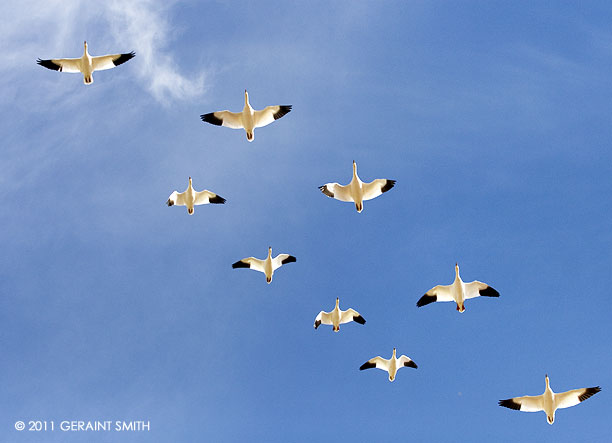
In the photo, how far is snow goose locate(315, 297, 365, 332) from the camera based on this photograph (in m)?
37.8

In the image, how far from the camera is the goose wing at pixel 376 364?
131 ft

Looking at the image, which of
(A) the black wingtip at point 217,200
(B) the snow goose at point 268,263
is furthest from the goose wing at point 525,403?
(A) the black wingtip at point 217,200

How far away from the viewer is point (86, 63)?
111ft

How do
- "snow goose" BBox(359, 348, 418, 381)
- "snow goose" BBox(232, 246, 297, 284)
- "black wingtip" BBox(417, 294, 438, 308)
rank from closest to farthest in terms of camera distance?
"black wingtip" BBox(417, 294, 438, 308)
"snow goose" BBox(232, 246, 297, 284)
"snow goose" BBox(359, 348, 418, 381)

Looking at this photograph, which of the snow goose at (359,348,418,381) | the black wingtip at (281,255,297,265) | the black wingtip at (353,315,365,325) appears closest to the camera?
Answer: the black wingtip at (281,255,297,265)

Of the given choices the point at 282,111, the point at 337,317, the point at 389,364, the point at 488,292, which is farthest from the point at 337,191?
the point at 389,364

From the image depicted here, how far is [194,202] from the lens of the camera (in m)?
36.8

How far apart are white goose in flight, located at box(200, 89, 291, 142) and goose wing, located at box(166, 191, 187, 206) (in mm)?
4003

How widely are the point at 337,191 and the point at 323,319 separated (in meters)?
7.55

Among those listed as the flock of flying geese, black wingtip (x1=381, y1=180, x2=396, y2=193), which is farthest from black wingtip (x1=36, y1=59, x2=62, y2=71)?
black wingtip (x1=381, y1=180, x2=396, y2=193)

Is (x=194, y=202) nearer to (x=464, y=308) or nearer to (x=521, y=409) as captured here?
(x=464, y=308)

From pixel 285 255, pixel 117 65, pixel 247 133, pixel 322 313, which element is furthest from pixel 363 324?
pixel 117 65

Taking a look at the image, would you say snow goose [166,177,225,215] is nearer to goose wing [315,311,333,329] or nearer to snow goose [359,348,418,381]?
goose wing [315,311,333,329]

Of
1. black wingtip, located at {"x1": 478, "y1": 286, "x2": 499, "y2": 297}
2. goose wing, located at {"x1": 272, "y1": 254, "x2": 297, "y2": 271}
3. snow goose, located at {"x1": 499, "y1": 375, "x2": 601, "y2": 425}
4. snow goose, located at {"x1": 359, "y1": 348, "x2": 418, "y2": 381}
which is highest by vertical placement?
goose wing, located at {"x1": 272, "y1": 254, "x2": 297, "y2": 271}
